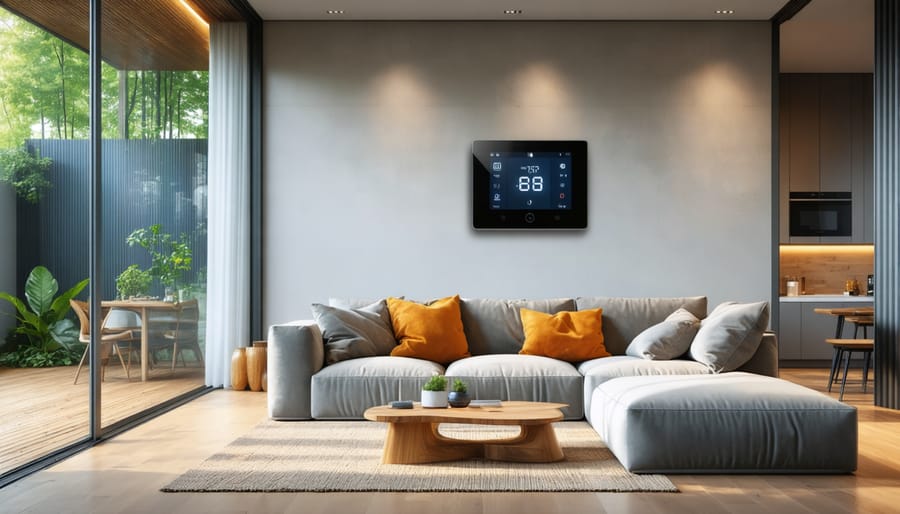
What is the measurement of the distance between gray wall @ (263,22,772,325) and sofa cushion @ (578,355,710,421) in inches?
65.6

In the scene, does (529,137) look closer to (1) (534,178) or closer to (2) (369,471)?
(1) (534,178)

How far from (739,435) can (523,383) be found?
5.29 feet

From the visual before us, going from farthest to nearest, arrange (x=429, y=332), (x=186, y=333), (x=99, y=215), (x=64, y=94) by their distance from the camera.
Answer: (x=186, y=333) < (x=429, y=332) < (x=99, y=215) < (x=64, y=94)

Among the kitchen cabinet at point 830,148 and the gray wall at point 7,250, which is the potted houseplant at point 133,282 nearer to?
the gray wall at point 7,250

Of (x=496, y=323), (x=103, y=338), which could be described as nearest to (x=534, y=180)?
(x=496, y=323)

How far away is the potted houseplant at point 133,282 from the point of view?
5.05m

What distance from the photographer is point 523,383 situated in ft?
17.2

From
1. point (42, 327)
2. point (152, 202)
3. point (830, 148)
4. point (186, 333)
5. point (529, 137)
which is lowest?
point (186, 333)

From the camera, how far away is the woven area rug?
3590mm

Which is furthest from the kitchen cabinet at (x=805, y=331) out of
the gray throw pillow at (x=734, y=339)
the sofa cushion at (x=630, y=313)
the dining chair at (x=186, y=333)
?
the dining chair at (x=186, y=333)

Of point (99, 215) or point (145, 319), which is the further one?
point (145, 319)

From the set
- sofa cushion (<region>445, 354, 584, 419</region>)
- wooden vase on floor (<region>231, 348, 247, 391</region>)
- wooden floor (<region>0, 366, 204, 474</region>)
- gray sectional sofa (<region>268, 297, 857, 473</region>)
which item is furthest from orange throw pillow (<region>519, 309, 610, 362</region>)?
wooden floor (<region>0, 366, 204, 474</region>)

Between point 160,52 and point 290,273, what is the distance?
6.60 ft

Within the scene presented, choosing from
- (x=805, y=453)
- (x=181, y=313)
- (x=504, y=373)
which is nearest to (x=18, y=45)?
(x=181, y=313)
